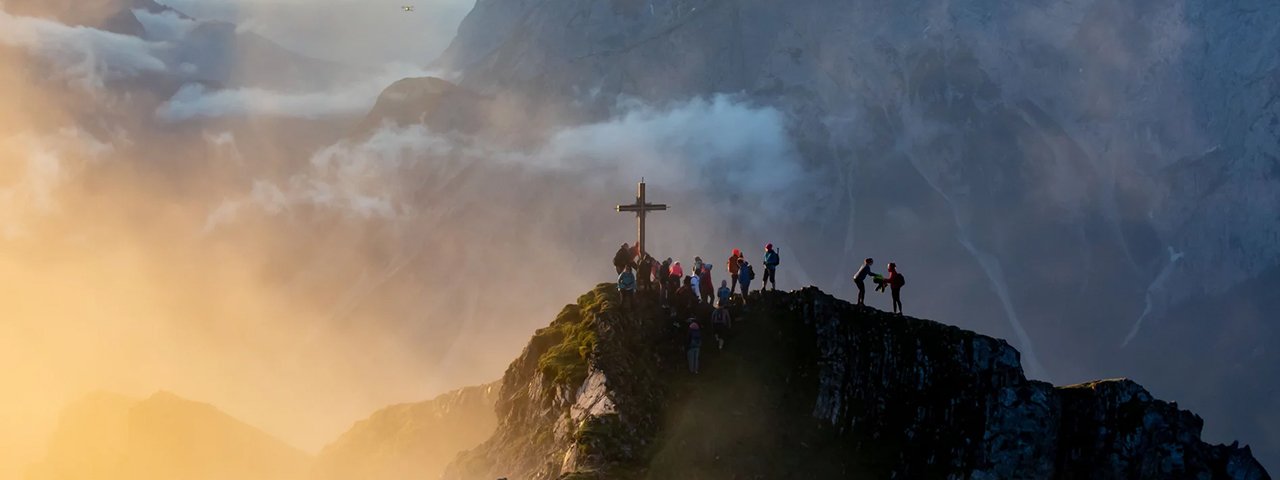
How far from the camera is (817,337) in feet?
225

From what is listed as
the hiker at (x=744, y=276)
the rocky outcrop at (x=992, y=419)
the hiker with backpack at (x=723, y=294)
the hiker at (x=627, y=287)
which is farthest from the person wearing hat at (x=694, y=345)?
the rocky outcrop at (x=992, y=419)

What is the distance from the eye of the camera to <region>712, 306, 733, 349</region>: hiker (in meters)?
68.5

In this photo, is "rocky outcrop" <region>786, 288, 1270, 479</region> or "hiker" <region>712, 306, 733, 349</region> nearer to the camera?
"rocky outcrop" <region>786, 288, 1270, 479</region>

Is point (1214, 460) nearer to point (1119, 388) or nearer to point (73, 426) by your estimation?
point (1119, 388)

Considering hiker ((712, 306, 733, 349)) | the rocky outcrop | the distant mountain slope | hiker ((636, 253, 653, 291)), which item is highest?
the distant mountain slope

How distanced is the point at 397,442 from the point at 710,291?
110 feet

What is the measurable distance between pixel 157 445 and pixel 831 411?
102 meters

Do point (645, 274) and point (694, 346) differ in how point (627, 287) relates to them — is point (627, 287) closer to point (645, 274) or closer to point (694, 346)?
point (645, 274)

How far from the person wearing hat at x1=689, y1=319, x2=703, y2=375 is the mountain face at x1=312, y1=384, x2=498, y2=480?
74.1 feet

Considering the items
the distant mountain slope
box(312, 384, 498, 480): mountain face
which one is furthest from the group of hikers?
the distant mountain slope

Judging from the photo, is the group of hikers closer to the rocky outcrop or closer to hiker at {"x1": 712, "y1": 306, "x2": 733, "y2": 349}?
hiker at {"x1": 712, "y1": 306, "x2": 733, "y2": 349}

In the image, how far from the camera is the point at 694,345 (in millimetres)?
65812

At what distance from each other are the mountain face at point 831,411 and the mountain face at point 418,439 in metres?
20.0

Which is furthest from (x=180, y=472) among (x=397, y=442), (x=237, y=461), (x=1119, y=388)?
(x=1119, y=388)
